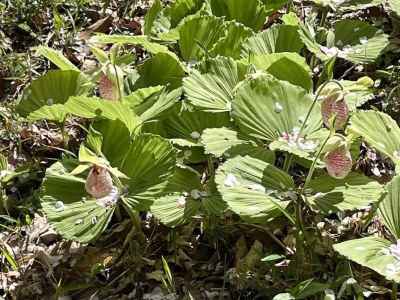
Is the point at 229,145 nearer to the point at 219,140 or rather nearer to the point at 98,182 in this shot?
the point at 219,140

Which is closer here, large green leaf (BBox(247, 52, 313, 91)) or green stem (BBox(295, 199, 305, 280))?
green stem (BBox(295, 199, 305, 280))

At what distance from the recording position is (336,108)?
1440mm

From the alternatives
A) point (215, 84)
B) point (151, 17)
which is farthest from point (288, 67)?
point (151, 17)

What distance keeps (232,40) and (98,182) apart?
2.20 feet

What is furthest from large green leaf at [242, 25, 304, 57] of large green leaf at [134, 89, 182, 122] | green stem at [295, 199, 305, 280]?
green stem at [295, 199, 305, 280]

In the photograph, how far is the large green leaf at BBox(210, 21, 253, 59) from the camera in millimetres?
1869

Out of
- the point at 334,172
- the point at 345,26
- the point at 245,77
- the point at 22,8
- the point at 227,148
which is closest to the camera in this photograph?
the point at 334,172

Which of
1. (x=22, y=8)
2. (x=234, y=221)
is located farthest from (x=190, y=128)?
(x=22, y=8)

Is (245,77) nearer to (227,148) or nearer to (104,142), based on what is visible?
(227,148)

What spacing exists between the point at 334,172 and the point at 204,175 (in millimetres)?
466

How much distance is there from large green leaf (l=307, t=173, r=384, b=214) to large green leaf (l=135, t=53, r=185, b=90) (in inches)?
20.8

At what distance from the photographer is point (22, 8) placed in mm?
2408

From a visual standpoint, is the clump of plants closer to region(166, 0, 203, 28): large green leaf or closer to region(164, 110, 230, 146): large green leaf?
region(164, 110, 230, 146): large green leaf

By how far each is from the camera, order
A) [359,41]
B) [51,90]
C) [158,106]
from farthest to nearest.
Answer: [359,41] < [51,90] < [158,106]
